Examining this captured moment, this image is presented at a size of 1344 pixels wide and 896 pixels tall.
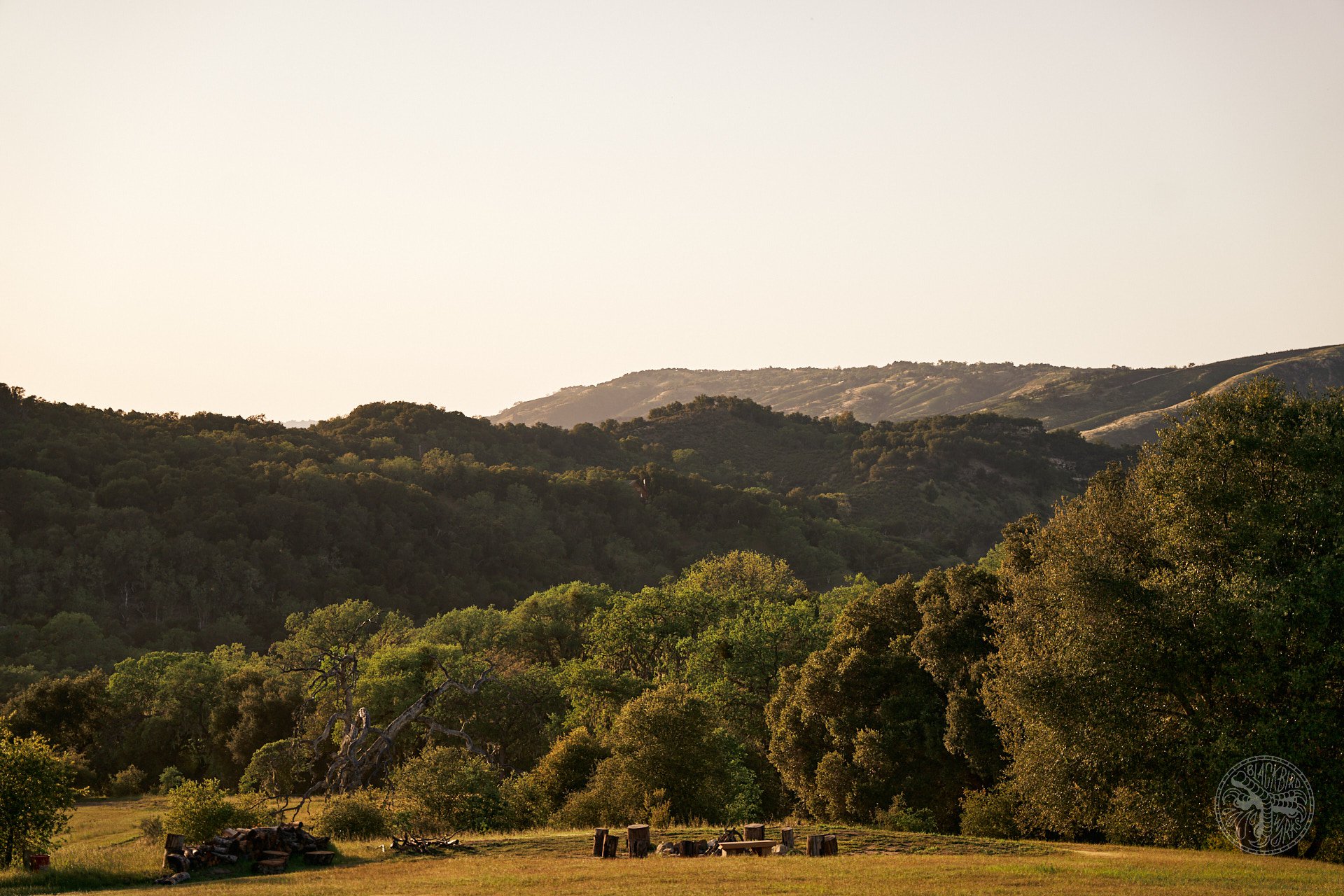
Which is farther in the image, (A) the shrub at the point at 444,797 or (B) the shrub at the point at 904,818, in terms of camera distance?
(B) the shrub at the point at 904,818

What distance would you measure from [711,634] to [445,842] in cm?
3021

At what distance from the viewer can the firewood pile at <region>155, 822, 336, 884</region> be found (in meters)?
27.9

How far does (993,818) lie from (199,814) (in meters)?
26.5

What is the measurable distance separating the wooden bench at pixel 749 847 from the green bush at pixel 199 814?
584 inches

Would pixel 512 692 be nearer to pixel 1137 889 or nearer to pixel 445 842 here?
pixel 445 842

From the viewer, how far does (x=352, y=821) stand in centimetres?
3547

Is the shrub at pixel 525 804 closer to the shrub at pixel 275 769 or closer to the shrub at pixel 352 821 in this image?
the shrub at pixel 352 821

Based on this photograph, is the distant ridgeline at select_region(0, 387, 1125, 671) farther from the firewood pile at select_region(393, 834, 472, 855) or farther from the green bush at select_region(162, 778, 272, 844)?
the firewood pile at select_region(393, 834, 472, 855)

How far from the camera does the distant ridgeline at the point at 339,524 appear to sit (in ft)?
332

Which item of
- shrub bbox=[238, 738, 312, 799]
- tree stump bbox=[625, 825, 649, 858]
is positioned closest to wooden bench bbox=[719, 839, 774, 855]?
tree stump bbox=[625, 825, 649, 858]

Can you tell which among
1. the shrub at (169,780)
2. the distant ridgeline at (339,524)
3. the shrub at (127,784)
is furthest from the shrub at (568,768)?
the distant ridgeline at (339,524)

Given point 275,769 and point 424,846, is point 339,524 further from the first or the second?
point 424,846

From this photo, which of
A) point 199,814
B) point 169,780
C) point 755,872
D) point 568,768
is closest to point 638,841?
point 755,872

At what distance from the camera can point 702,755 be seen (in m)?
41.4
